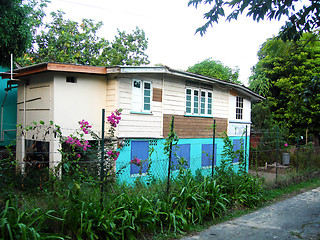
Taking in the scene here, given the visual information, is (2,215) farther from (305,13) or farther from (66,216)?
(305,13)

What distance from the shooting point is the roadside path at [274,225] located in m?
6.00

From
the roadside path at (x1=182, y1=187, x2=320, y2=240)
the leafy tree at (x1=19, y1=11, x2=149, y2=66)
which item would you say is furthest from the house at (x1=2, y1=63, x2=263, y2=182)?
the leafy tree at (x1=19, y1=11, x2=149, y2=66)

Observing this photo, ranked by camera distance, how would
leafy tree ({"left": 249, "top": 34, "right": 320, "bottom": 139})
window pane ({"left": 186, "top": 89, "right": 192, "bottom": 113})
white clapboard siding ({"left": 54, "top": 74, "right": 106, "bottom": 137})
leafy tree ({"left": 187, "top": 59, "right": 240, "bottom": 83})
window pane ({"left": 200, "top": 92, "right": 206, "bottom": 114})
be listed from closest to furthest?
white clapboard siding ({"left": 54, "top": 74, "right": 106, "bottom": 137}), window pane ({"left": 186, "top": 89, "right": 192, "bottom": 113}), window pane ({"left": 200, "top": 92, "right": 206, "bottom": 114}), leafy tree ({"left": 249, "top": 34, "right": 320, "bottom": 139}), leafy tree ({"left": 187, "top": 59, "right": 240, "bottom": 83})

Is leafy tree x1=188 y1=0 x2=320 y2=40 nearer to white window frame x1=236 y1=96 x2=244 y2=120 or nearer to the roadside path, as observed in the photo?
the roadside path

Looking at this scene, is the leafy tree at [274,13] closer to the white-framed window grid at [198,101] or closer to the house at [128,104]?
the house at [128,104]

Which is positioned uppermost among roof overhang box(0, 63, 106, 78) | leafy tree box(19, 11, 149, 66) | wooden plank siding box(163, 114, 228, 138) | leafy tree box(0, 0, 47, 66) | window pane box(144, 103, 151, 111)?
leafy tree box(19, 11, 149, 66)

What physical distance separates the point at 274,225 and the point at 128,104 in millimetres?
6286

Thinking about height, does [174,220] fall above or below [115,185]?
below

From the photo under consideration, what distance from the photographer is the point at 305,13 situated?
214 inches

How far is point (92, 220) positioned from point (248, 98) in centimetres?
1387

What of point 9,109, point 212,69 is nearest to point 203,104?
point 9,109

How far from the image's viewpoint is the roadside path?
19.7 feet

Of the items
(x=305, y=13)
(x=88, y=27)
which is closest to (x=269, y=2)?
(x=305, y=13)

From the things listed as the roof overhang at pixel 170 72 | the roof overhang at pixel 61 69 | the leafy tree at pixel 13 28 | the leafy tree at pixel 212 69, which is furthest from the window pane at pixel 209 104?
the leafy tree at pixel 212 69
